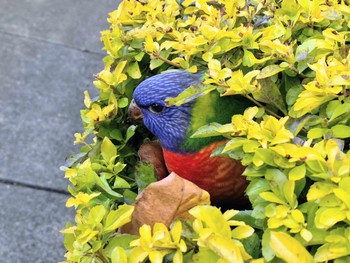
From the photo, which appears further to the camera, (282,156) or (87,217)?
(87,217)

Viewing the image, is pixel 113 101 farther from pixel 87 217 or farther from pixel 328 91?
pixel 328 91

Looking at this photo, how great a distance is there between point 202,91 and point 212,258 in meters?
0.49

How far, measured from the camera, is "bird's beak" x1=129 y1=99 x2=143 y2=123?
1557 millimetres

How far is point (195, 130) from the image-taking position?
138 centimetres

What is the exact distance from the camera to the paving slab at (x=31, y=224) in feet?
9.73

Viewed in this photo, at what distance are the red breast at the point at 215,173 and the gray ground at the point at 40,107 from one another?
1.82 m

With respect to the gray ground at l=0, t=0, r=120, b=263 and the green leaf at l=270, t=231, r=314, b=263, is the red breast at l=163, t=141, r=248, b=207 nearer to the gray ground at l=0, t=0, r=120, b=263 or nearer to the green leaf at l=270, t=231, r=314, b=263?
the green leaf at l=270, t=231, r=314, b=263

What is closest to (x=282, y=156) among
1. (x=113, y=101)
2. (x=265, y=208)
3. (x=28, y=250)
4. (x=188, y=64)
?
(x=265, y=208)

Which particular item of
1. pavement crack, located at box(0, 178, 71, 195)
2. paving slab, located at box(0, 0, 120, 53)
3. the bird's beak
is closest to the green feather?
the bird's beak

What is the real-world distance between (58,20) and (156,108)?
374cm

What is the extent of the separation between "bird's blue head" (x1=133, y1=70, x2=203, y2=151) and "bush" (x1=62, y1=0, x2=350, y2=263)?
66 millimetres

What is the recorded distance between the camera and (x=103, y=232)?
3.81 ft

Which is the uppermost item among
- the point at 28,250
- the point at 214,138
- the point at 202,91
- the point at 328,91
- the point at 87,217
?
the point at 328,91

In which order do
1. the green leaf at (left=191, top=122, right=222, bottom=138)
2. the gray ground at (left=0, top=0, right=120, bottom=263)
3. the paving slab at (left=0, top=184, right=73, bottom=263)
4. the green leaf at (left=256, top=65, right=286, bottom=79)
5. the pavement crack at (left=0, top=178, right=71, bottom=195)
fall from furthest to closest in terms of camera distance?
the pavement crack at (left=0, top=178, right=71, bottom=195)
the gray ground at (left=0, top=0, right=120, bottom=263)
the paving slab at (left=0, top=184, right=73, bottom=263)
the green leaf at (left=256, top=65, right=286, bottom=79)
the green leaf at (left=191, top=122, right=222, bottom=138)
